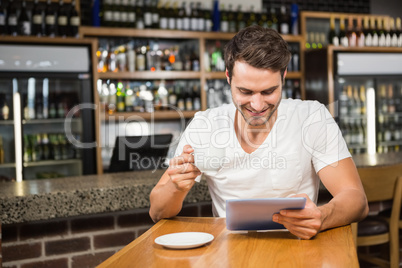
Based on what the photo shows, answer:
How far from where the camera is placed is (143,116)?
14.4ft

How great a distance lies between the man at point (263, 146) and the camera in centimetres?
149

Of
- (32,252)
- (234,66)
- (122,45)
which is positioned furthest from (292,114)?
(122,45)

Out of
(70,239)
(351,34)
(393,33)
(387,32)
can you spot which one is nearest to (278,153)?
(70,239)

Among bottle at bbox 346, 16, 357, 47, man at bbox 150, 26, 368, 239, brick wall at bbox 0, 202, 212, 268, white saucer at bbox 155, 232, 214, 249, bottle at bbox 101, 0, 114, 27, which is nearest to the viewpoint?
white saucer at bbox 155, 232, 214, 249

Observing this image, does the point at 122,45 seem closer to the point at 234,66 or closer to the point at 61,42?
the point at 61,42

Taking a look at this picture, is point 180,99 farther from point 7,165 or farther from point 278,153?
point 278,153

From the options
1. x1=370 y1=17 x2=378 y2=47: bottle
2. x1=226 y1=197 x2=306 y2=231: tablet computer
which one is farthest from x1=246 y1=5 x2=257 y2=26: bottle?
x1=226 y1=197 x2=306 y2=231: tablet computer

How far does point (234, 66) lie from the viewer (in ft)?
5.09

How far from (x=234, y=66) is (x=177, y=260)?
2.36ft

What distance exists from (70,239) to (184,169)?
90 centimetres

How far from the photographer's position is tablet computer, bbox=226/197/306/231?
1207mm

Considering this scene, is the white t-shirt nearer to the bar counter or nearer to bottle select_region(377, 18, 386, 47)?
the bar counter

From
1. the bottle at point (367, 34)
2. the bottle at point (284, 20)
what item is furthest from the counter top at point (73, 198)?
the bottle at point (367, 34)

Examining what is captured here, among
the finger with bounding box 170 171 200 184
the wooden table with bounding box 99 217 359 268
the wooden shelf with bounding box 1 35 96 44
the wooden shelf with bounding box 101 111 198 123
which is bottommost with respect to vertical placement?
the wooden table with bounding box 99 217 359 268
